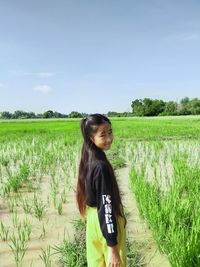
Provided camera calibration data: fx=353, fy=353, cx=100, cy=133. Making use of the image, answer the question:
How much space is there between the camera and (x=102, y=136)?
5.69 feet

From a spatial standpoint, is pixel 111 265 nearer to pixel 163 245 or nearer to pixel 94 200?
pixel 94 200

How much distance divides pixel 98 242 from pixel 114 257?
0.51 ft

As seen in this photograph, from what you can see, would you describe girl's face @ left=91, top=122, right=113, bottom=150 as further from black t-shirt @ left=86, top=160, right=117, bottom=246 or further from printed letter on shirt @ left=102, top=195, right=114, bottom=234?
printed letter on shirt @ left=102, top=195, right=114, bottom=234

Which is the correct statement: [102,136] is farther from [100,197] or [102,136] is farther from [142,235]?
[142,235]

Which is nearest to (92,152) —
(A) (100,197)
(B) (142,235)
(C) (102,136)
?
(C) (102,136)

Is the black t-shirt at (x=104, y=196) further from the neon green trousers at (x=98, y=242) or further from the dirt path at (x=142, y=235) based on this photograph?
the dirt path at (x=142, y=235)

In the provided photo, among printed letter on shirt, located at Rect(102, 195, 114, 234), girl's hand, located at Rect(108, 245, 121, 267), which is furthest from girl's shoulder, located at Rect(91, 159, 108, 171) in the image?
girl's hand, located at Rect(108, 245, 121, 267)

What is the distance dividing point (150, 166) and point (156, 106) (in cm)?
5476

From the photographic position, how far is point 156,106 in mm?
60344

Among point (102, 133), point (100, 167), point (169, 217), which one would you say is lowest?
point (169, 217)

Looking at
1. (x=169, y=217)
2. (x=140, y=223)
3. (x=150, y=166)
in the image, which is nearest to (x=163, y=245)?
(x=169, y=217)

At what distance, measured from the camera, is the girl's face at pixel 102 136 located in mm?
1730

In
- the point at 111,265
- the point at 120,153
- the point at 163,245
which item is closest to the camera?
the point at 111,265

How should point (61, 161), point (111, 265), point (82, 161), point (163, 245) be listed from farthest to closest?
1. point (61, 161)
2. point (163, 245)
3. point (82, 161)
4. point (111, 265)
